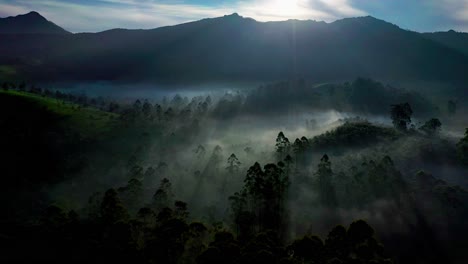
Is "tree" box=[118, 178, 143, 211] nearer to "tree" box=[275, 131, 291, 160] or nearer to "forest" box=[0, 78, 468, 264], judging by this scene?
"forest" box=[0, 78, 468, 264]

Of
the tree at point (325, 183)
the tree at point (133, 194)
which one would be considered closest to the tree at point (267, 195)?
the tree at point (325, 183)

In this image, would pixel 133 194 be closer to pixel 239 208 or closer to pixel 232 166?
pixel 239 208

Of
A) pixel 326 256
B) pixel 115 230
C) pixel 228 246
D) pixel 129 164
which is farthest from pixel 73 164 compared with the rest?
pixel 326 256

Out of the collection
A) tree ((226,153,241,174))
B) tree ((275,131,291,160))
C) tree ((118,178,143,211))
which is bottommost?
tree ((118,178,143,211))

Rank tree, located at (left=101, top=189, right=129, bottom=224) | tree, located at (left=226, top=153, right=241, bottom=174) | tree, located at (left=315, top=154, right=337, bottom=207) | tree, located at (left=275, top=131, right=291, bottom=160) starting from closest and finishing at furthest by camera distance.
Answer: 1. tree, located at (left=101, top=189, right=129, bottom=224)
2. tree, located at (left=315, top=154, right=337, bottom=207)
3. tree, located at (left=226, top=153, right=241, bottom=174)
4. tree, located at (left=275, top=131, right=291, bottom=160)

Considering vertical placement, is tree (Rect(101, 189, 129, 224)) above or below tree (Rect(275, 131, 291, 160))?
below

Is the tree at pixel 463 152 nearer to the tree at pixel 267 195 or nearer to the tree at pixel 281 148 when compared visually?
the tree at pixel 281 148

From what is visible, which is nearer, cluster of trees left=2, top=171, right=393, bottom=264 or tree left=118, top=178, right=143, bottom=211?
cluster of trees left=2, top=171, right=393, bottom=264

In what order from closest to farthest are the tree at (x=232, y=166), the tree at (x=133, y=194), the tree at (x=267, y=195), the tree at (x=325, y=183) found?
the tree at (x=267, y=195), the tree at (x=133, y=194), the tree at (x=325, y=183), the tree at (x=232, y=166)

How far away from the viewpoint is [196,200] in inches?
6220

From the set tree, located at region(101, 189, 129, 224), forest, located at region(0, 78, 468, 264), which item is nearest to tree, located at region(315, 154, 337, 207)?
forest, located at region(0, 78, 468, 264)

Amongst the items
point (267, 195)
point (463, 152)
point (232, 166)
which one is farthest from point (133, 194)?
point (463, 152)

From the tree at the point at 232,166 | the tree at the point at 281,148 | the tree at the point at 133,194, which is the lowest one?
the tree at the point at 133,194

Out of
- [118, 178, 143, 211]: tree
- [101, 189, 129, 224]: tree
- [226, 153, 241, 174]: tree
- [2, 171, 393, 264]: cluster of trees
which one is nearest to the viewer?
[2, 171, 393, 264]: cluster of trees
